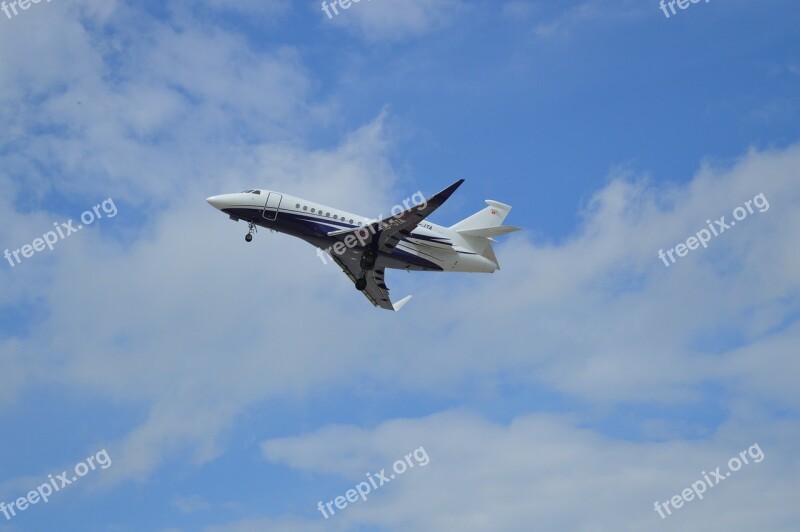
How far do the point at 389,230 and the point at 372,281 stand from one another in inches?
358

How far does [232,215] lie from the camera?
6794 cm

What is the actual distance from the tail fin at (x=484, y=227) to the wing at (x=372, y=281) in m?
7.82

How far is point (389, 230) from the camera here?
211ft

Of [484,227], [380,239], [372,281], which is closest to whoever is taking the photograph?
[380,239]

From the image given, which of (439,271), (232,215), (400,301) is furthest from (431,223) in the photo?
(232,215)

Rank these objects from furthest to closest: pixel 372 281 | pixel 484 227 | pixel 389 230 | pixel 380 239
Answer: pixel 372 281 → pixel 484 227 → pixel 380 239 → pixel 389 230

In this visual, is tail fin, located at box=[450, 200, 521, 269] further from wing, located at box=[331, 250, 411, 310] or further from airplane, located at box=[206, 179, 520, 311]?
wing, located at box=[331, 250, 411, 310]

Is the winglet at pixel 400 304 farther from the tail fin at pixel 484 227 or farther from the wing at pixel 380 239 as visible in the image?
the tail fin at pixel 484 227

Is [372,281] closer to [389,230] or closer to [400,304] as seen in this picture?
[400,304]

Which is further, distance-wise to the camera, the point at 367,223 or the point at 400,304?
the point at 400,304

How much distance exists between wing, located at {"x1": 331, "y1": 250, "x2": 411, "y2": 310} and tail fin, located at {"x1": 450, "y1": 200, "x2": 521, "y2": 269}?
25.7 feet

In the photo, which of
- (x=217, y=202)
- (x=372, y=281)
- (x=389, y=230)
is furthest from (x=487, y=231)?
(x=217, y=202)

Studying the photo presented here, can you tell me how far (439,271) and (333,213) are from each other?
943cm

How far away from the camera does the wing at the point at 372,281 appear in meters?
69.7
